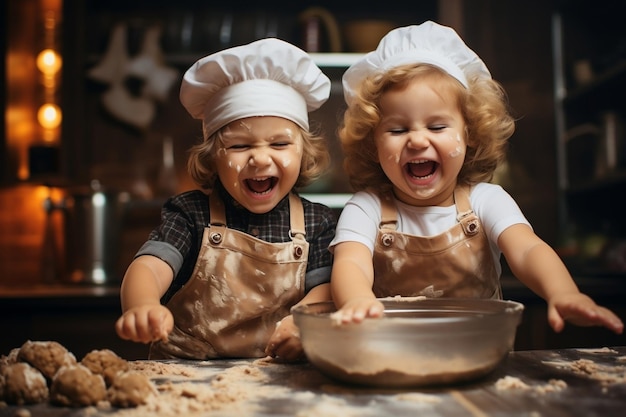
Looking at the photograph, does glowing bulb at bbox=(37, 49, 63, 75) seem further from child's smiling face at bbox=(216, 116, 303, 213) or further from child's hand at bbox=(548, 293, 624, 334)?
child's hand at bbox=(548, 293, 624, 334)

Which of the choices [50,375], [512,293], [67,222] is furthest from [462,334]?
[67,222]

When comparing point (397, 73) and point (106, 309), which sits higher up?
point (397, 73)

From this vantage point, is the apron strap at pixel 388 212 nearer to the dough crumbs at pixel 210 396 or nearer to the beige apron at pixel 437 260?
the beige apron at pixel 437 260

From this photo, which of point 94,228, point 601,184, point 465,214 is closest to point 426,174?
point 465,214

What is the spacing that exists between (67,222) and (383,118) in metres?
1.78

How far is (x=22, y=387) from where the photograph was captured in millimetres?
742

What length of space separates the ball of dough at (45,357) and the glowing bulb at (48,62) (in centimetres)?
226

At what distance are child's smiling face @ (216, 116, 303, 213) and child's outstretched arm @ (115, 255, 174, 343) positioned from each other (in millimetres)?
181

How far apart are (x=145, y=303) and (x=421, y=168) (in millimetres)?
500

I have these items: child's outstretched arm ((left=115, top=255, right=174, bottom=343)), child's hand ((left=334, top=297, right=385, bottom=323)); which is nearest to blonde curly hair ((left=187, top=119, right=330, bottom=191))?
child's outstretched arm ((left=115, top=255, right=174, bottom=343))

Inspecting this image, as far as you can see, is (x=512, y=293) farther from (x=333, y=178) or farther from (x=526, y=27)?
(x=526, y=27)

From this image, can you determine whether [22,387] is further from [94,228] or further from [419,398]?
[94,228]

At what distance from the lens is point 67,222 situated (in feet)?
8.31

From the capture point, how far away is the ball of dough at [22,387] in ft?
2.43
